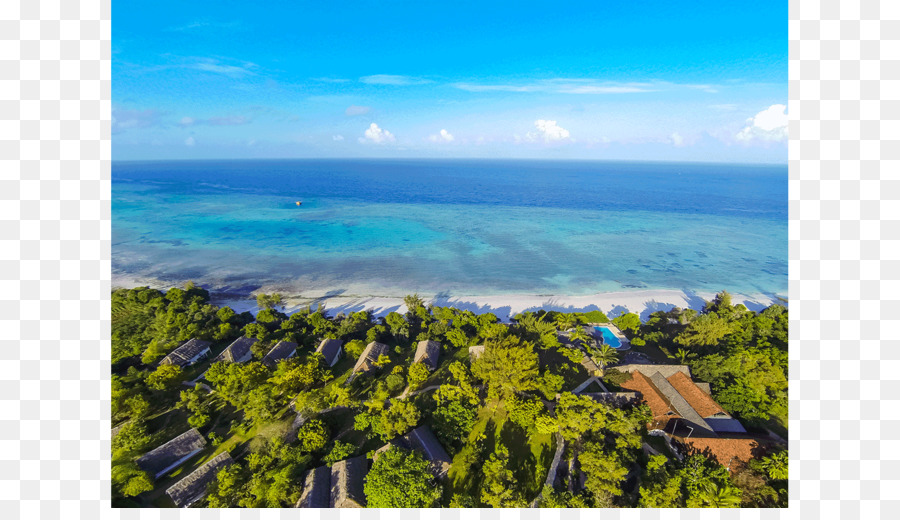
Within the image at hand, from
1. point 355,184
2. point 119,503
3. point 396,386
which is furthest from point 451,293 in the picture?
point 355,184

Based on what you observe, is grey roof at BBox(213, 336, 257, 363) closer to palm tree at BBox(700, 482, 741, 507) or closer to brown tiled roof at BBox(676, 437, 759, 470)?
palm tree at BBox(700, 482, 741, 507)

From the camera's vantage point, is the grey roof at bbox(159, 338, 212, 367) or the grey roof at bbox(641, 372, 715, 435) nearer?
the grey roof at bbox(641, 372, 715, 435)

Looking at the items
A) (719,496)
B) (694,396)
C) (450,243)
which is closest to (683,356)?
(694,396)

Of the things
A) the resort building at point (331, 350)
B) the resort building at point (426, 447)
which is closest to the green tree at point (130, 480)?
the resort building at point (426, 447)

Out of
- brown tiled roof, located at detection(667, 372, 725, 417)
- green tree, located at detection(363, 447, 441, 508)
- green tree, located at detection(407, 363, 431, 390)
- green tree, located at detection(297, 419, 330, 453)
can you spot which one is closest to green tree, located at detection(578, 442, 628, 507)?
green tree, located at detection(363, 447, 441, 508)

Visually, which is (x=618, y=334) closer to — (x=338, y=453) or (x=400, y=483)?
(x=400, y=483)

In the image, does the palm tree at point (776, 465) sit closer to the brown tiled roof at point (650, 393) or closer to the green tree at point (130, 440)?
the brown tiled roof at point (650, 393)
